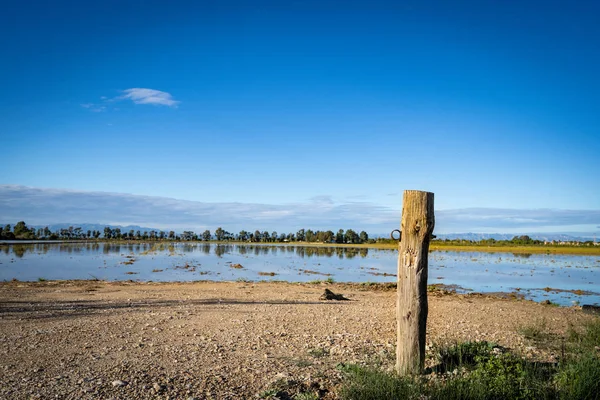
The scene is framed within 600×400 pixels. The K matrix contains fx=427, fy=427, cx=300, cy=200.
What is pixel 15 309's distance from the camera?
1195cm

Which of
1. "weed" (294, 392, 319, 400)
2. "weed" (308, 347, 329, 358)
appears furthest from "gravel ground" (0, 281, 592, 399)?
"weed" (294, 392, 319, 400)

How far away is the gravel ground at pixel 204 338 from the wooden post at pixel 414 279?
0.90 m

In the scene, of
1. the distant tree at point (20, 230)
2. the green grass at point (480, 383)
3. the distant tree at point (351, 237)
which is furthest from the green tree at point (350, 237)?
the green grass at point (480, 383)

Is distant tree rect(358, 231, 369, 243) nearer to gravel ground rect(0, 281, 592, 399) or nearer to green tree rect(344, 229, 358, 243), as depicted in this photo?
green tree rect(344, 229, 358, 243)

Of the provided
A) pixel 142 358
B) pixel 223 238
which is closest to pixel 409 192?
pixel 142 358

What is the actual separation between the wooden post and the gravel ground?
2.94 feet

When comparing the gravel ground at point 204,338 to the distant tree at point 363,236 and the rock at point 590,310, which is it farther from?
the distant tree at point 363,236

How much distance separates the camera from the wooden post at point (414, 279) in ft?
20.5

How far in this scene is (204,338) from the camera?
8680 mm

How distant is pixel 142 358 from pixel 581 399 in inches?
256

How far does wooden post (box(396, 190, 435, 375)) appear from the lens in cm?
626

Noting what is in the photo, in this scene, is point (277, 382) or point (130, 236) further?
point (130, 236)

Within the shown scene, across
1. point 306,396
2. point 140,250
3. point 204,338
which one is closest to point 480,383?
point 306,396

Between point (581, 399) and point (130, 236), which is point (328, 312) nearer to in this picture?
point (581, 399)
